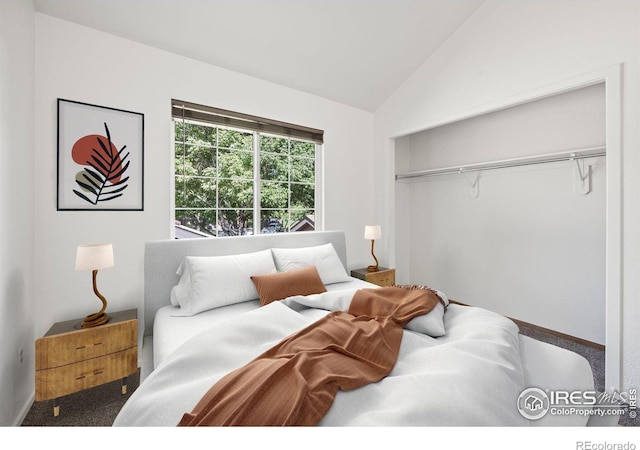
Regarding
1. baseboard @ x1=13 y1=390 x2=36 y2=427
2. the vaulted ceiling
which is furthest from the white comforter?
the vaulted ceiling

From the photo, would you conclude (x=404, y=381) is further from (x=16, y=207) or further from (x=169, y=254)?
(x=16, y=207)

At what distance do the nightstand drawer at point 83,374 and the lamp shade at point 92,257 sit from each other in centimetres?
58

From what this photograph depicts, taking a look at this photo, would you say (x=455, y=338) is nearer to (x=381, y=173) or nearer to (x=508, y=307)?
(x=508, y=307)

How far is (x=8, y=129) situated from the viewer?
59.9 inches

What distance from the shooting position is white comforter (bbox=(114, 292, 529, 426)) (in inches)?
32.9

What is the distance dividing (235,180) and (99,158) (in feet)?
3.51

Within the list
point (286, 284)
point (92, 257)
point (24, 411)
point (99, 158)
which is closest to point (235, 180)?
Answer: point (99, 158)

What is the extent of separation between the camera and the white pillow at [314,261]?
2.47 m

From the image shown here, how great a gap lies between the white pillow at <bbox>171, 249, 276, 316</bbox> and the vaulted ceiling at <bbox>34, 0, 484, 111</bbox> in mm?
1808

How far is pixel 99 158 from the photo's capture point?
208 cm

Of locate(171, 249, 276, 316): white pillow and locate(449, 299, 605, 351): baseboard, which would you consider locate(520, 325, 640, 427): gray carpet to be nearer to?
locate(449, 299, 605, 351): baseboard

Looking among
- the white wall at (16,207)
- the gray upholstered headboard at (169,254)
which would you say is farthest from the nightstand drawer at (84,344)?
the gray upholstered headboard at (169,254)

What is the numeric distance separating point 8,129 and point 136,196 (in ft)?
2.61

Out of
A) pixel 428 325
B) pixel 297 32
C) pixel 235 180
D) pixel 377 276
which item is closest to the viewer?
pixel 428 325
